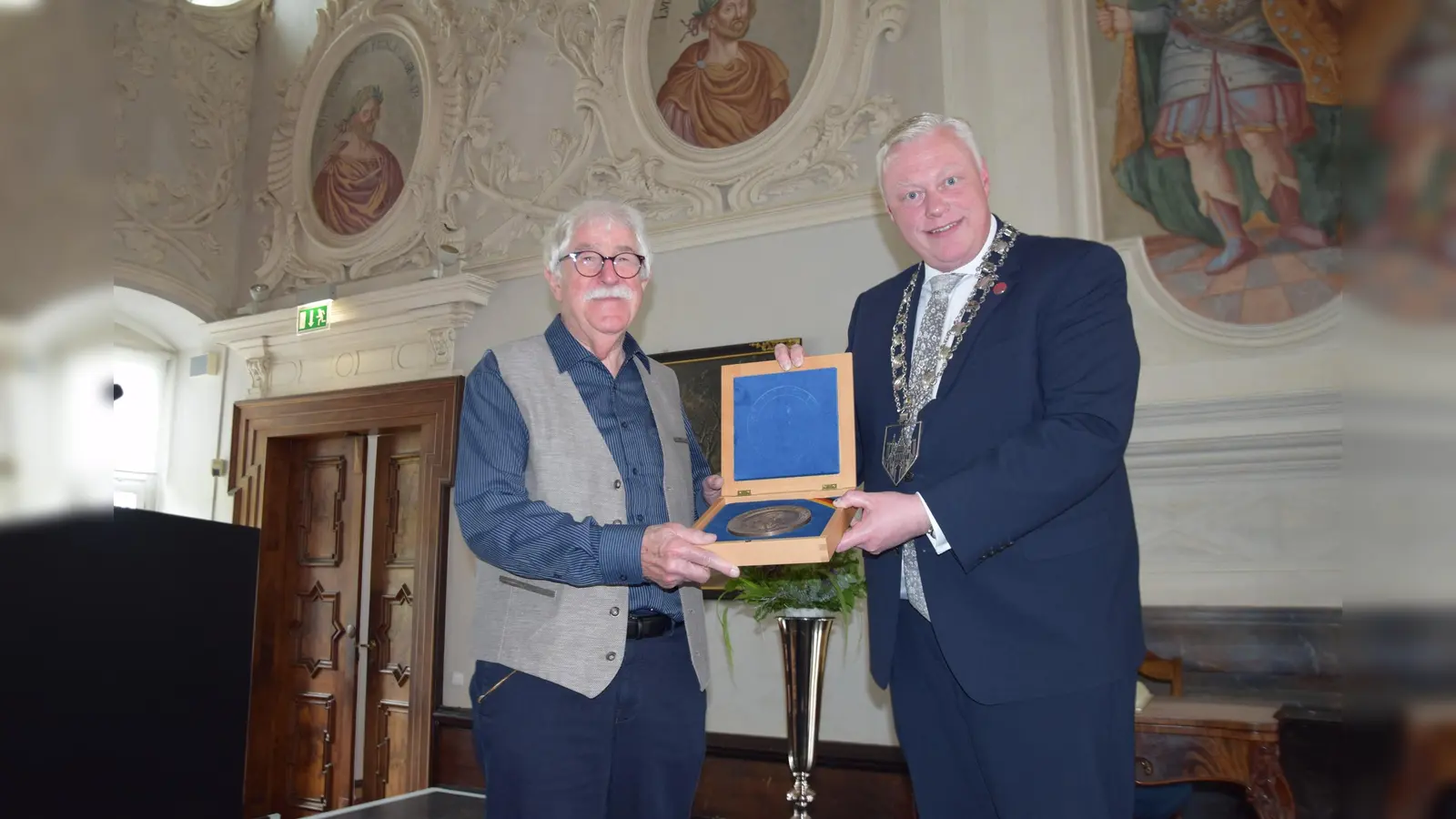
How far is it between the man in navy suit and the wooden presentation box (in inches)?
4.1

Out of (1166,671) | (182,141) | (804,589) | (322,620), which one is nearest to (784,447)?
(804,589)

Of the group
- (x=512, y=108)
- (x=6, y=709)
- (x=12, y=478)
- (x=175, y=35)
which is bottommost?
(x=6, y=709)

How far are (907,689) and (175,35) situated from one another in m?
9.32

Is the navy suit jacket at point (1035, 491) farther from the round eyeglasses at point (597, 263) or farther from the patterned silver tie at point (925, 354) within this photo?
the round eyeglasses at point (597, 263)

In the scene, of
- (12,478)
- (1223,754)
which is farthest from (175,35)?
(12,478)

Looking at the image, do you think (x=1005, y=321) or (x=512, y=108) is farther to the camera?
(x=512, y=108)

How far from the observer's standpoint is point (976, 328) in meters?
2.06

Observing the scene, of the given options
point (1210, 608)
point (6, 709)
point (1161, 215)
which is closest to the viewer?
point (6, 709)

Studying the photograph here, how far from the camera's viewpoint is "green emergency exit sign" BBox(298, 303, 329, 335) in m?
7.80

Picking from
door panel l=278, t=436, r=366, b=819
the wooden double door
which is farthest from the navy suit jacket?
door panel l=278, t=436, r=366, b=819

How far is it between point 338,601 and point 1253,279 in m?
6.66

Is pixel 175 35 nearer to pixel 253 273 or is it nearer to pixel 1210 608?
pixel 253 273

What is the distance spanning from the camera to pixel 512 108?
23.9ft

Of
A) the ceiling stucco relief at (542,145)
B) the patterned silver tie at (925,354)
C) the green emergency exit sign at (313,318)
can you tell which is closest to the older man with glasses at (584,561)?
the patterned silver tie at (925,354)
